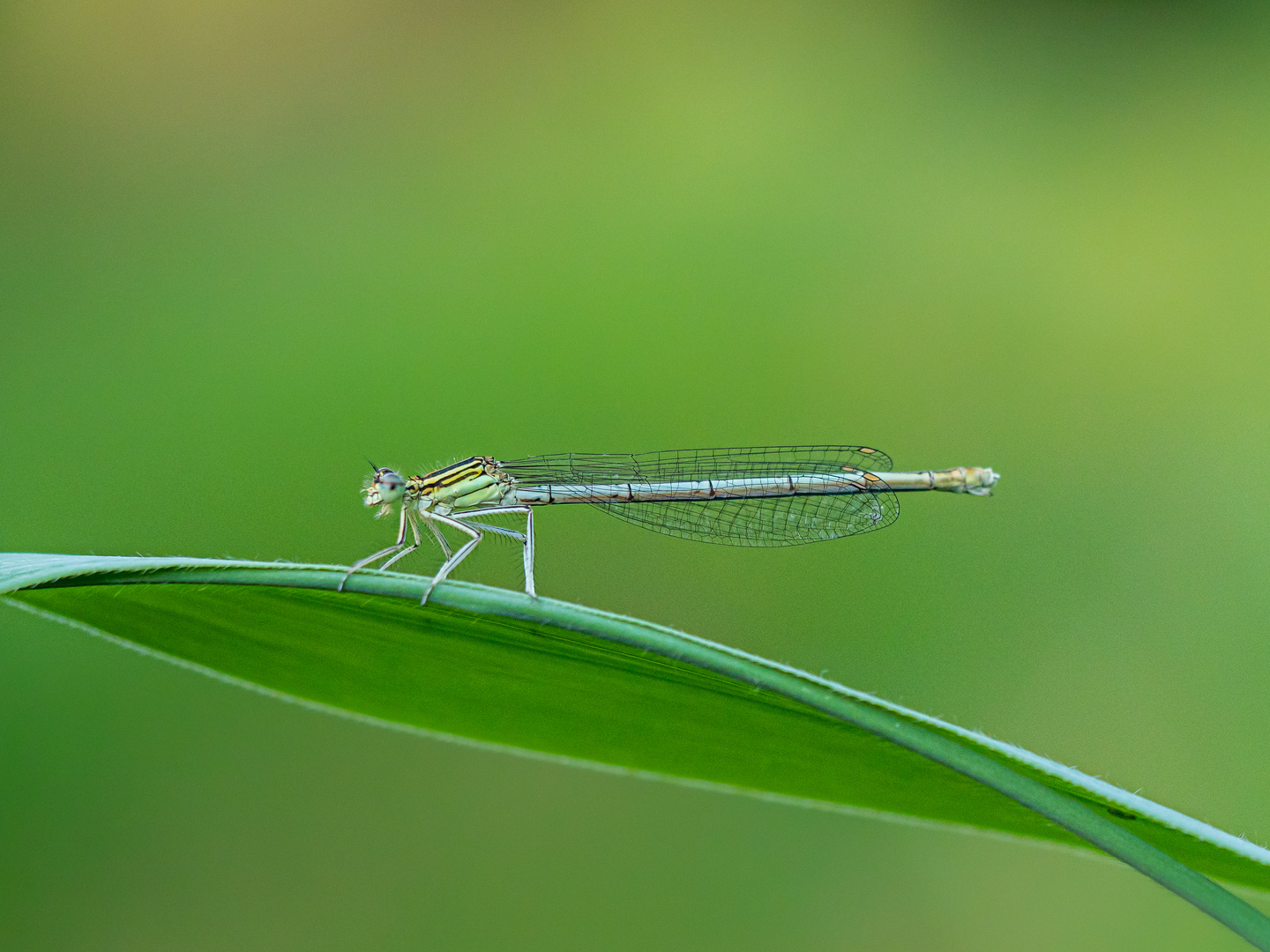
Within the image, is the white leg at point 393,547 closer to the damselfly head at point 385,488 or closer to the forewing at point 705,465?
the damselfly head at point 385,488

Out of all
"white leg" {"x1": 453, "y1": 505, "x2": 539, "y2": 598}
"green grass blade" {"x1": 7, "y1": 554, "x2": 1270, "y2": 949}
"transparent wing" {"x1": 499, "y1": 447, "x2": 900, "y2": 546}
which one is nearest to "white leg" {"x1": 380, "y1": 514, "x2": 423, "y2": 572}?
"white leg" {"x1": 453, "y1": 505, "x2": 539, "y2": 598}

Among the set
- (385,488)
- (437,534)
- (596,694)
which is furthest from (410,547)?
(596,694)

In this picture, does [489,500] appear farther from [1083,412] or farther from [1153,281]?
[1153,281]

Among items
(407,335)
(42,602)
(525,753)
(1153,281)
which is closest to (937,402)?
(1153,281)

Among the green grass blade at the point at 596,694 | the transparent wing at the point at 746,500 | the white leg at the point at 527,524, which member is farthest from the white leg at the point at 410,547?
the green grass blade at the point at 596,694

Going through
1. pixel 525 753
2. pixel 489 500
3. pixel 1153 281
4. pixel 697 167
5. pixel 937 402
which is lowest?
pixel 525 753

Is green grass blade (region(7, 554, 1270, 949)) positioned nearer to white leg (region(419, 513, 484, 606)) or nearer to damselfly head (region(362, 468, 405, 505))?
white leg (region(419, 513, 484, 606))
